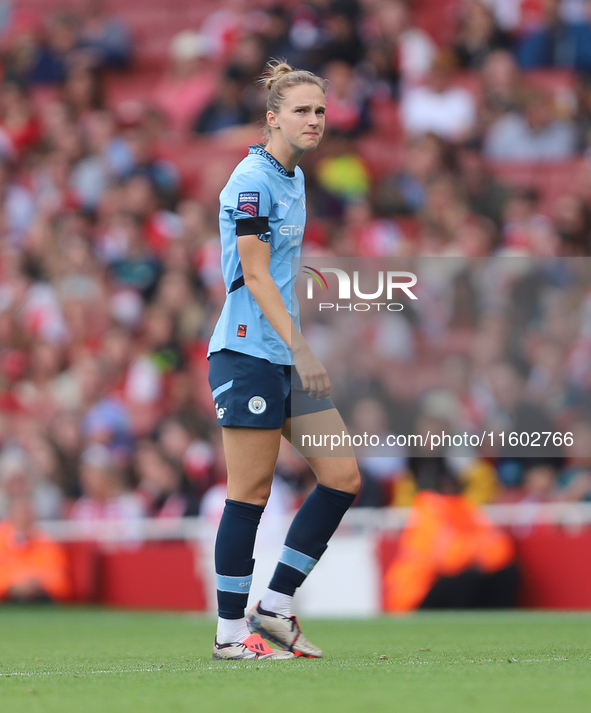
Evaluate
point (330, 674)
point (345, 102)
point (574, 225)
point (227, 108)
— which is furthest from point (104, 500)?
point (330, 674)

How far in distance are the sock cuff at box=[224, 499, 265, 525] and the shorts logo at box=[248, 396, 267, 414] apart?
317mm

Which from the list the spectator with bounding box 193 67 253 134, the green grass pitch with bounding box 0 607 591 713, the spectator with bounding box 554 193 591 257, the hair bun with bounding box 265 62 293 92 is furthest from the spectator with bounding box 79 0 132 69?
the hair bun with bounding box 265 62 293 92

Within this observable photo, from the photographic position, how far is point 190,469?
388 inches

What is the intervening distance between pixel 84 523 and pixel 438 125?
17.1 feet

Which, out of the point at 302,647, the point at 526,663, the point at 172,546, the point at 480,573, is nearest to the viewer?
the point at 526,663

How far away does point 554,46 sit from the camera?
40.7 ft

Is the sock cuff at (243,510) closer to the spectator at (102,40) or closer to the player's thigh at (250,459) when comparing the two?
the player's thigh at (250,459)

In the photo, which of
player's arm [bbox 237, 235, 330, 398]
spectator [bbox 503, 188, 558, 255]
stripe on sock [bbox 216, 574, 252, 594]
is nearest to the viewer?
player's arm [bbox 237, 235, 330, 398]

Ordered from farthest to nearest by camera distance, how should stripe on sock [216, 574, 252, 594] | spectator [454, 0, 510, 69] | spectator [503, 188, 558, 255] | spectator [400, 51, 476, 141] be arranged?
spectator [454, 0, 510, 69] → spectator [400, 51, 476, 141] → spectator [503, 188, 558, 255] → stripe on sock [216, 574, 252, 594]

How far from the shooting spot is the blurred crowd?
33.9 ft

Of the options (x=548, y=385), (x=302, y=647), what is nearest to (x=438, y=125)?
(x=548, y=385)

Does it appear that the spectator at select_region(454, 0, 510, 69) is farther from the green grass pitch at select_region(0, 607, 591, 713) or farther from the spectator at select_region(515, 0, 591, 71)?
the green grass pitch at select_region(0, 607, 591, 713)

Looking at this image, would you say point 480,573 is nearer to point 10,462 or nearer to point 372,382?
point 372,382

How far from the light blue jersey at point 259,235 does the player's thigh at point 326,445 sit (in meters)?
0.22
